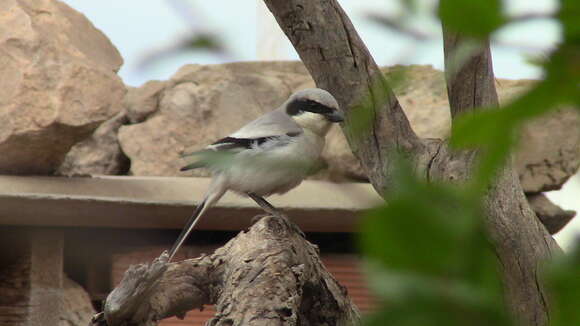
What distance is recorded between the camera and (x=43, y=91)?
3590 mm

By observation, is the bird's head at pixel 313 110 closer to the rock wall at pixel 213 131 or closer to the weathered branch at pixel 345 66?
the weathered branch at pixel 345 66

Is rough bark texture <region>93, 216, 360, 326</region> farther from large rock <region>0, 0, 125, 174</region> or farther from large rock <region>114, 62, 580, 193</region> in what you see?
large rock <region>114, 62, 580, 193</region>

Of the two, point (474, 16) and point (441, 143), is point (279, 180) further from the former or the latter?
point (474, 16)

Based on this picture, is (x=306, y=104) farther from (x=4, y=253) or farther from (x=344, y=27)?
(x=4, y=253)

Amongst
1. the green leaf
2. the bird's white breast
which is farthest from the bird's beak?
the green leaf

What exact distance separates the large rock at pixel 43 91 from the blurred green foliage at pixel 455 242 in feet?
11.1

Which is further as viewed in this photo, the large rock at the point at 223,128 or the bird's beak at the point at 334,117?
the large rock at the point at 223,128

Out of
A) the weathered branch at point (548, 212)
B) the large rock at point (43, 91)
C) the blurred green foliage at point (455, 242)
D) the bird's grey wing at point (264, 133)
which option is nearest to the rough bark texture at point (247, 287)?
the bird's grey wing at point (264, 133)

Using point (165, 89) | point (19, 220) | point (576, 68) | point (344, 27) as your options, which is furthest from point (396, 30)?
point (165, 89)

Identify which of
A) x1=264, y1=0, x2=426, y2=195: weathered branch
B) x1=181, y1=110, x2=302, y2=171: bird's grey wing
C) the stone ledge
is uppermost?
x1=264, y1=0, x2=426, y2=195: weathered branch

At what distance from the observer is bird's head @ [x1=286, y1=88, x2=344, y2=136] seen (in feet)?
9.60

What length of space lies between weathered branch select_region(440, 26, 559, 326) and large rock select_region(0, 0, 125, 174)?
1.71 meters

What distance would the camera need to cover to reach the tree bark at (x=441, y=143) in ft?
7.82

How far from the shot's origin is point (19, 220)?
149 inches
